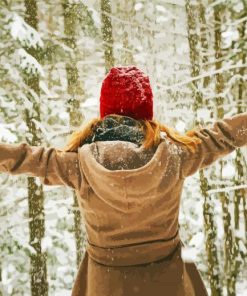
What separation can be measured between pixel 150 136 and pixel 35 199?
7053 millimetres

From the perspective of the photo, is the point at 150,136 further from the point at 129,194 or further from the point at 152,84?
the point at 152,84

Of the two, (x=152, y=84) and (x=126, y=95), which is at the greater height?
(x=152, y=84)

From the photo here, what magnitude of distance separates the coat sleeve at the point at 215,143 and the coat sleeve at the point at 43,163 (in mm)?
599

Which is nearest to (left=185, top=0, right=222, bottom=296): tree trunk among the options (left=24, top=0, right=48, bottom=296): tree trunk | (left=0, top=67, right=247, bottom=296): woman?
(left=24, top=0, right=48, bottom=296): tree trunk

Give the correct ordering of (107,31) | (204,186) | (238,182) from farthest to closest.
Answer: (107,31)
(238,182)
(204,186)

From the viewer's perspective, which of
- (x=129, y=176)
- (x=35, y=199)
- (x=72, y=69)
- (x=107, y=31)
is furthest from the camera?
(x=107, y=31)

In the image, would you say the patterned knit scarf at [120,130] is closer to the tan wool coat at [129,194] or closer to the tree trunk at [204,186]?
the tan wool coat at [129,194]

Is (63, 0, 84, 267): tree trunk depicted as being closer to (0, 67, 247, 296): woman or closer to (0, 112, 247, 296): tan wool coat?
(0, 67, 247, 296): woman

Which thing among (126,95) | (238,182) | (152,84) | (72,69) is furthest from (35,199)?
(126,95)

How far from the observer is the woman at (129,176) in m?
2.29

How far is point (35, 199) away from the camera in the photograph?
29.6 feet

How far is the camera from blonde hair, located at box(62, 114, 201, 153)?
2.32m

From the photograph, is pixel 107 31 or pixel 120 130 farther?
pixel 107 31

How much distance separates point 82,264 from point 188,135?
95 centimetres
